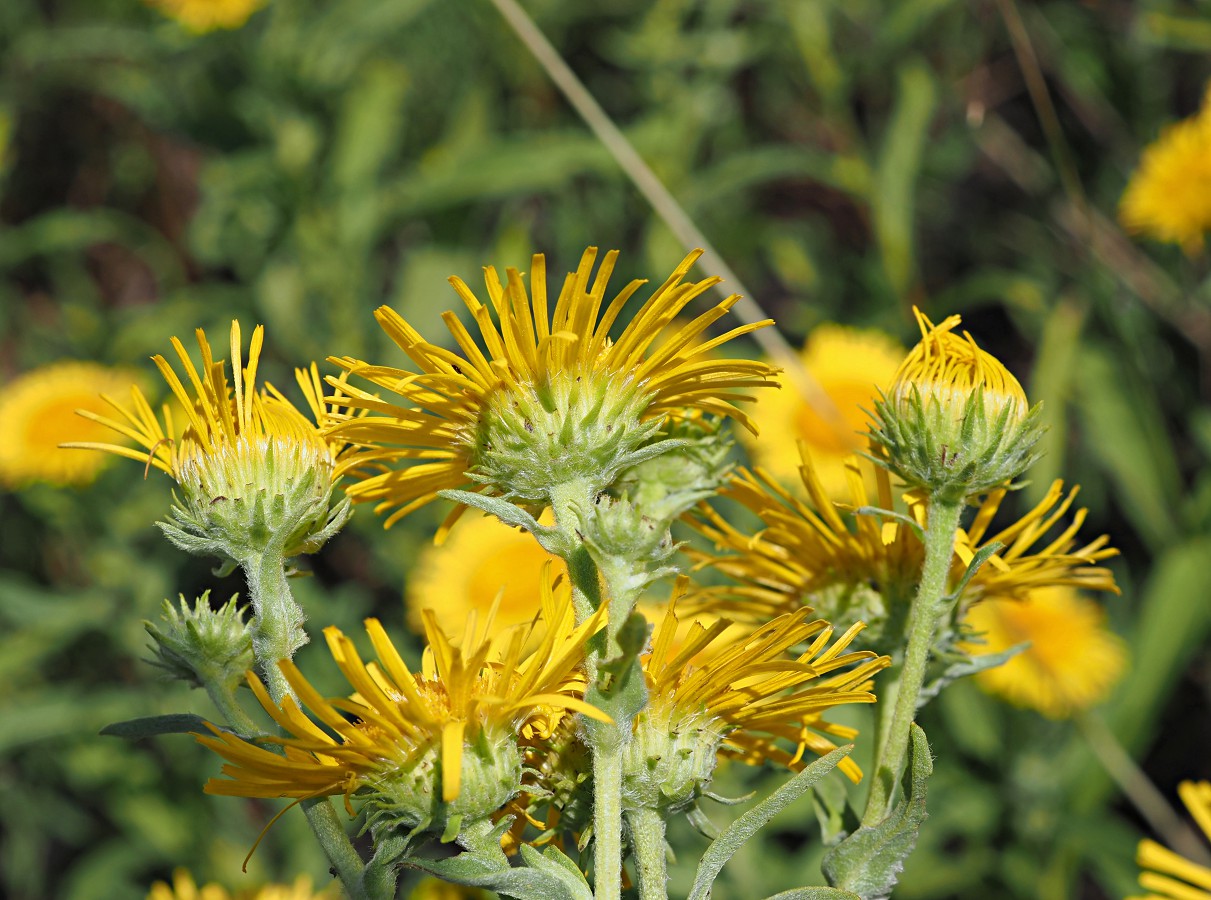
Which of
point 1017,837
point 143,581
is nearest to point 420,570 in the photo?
point 143,581

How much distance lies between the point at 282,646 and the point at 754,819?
0.37 m

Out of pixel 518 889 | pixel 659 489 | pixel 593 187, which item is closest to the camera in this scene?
pixel 518 889

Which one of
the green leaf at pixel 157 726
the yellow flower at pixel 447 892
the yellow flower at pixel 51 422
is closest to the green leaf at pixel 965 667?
the yellow flower at pixel 447 892

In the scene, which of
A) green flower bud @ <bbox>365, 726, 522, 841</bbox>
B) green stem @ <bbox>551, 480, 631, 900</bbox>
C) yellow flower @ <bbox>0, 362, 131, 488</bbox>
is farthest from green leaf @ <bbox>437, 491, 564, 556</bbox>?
yellow flower @ <bbox>0, 362, 131, 488</bbox>

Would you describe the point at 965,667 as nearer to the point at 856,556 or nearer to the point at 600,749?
the point at 856,556

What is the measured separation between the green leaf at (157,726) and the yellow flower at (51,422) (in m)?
2.06

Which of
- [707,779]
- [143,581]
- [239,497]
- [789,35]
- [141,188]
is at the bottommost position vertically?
[707,779]

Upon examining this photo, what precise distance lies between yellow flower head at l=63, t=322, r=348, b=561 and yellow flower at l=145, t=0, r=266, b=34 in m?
2.43

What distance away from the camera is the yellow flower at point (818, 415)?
8.93 ft

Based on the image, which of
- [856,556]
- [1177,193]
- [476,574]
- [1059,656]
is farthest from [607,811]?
[1177,193]

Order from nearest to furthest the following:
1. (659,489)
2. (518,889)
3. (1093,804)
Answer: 1. (518,889)
2. (659,489)
3. (1093,804)

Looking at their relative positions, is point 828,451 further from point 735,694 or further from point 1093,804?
point 735,694

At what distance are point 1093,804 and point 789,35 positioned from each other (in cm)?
227

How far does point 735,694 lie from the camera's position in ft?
2.86
